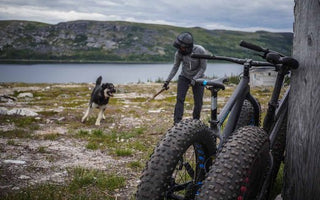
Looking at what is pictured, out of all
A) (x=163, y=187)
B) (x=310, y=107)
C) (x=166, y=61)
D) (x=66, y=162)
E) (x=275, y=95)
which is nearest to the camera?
(x=163, y=187)

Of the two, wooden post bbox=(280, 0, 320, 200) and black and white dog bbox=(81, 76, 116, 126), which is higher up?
wooden post bbox=(280, 0, 320, 200)

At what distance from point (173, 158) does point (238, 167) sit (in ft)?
2.20

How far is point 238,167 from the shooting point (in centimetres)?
263

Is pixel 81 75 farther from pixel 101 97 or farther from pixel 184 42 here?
pixel 184 42

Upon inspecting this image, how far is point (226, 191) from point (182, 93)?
626 centimetres

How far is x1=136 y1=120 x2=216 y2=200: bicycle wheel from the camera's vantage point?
2.88 meters

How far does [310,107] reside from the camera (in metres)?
3.15

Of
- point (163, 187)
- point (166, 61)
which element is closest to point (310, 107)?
point (163, 187)

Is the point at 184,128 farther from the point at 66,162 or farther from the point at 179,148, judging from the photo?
the point at 66,162

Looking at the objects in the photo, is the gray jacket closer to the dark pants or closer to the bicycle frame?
the dark pants

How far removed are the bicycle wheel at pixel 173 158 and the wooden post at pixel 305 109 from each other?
96 centimetres

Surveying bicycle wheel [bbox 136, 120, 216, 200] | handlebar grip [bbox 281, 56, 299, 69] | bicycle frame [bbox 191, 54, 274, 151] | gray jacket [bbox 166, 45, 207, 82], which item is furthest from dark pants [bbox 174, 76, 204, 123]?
handlebar grip [bbox 281, 56, 299, 69]

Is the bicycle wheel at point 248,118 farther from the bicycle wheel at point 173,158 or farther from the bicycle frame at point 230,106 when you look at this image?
the bicycle wheel at point 173,158

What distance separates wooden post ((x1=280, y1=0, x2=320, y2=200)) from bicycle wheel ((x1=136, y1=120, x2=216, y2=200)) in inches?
37.7
